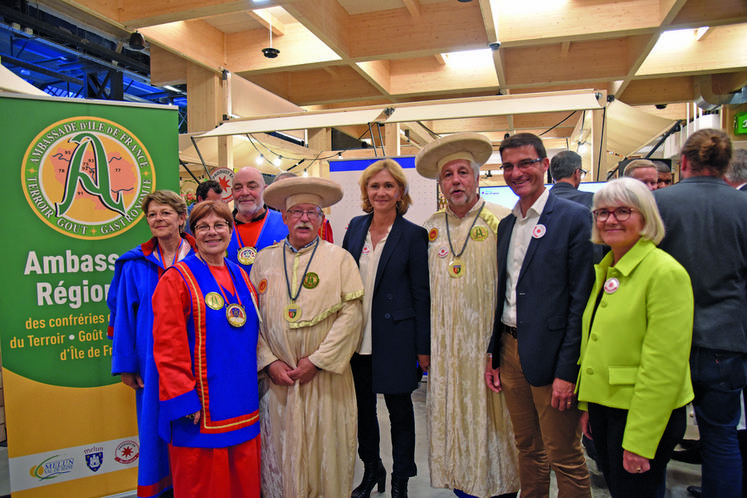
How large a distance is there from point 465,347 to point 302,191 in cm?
113

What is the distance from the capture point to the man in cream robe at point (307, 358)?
2.24 meters

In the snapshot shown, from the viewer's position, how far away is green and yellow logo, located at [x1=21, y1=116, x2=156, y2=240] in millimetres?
2670

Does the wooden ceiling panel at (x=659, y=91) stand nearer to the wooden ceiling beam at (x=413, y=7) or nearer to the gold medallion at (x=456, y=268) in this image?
the wooden ceiling beam at (x=413, y=7)

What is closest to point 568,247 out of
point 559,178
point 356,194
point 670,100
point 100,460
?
point 559,178

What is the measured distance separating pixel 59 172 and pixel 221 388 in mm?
1686

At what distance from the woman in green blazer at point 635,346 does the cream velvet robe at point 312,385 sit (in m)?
1.10

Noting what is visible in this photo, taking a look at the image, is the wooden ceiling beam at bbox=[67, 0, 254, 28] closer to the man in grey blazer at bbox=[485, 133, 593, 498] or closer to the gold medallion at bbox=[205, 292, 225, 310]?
the gold medallion at bbox=[205, 292, 225, 310]

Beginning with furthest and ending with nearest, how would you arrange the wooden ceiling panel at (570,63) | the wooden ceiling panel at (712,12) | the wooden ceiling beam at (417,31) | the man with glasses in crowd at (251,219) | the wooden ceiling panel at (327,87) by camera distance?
the wooden ceiling panel at (327,87) → the wooden ceiling panel at (570,63) → the wooden ceiling beam at (417,31) → the wooden ceiling panel at (712,12) → the man with glasses in crowd at (251,219)

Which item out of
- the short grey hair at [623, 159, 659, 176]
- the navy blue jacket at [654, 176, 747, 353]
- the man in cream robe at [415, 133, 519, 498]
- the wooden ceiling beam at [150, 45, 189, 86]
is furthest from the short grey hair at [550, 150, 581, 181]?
the wooden ceiling beam at [150, 45, 189, 86]

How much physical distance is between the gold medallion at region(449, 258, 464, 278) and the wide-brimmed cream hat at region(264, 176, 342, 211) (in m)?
0.70

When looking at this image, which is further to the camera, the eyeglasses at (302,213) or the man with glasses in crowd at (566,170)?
the man with glasses in crowd at (566,170)

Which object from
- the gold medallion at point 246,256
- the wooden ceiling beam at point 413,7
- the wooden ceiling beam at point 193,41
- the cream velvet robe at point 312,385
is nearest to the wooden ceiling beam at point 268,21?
the wooden ceiling beam at point 193,41

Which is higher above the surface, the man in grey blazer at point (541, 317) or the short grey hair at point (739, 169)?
the short grey hair at point (739, 169)

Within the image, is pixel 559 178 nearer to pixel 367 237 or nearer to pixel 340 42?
pixel 367 237
